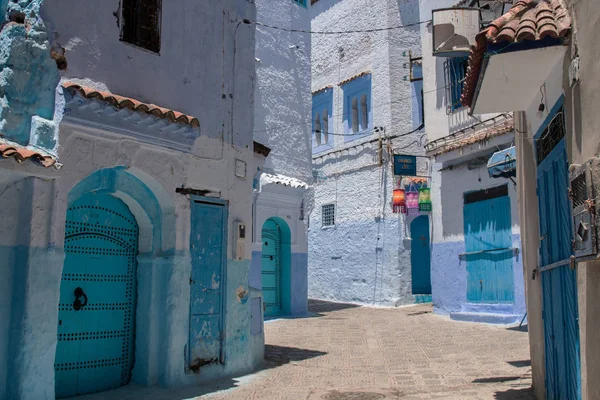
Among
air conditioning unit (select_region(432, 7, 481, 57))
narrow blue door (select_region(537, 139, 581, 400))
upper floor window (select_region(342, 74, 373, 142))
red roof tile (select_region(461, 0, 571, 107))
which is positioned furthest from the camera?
upper floor window (select_region(342, 74, 373, 142))

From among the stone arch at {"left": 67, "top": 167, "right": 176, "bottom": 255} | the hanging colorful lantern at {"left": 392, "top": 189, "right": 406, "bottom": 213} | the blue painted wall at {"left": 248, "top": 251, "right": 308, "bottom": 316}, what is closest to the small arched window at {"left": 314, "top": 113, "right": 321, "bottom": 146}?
the hanging colorful lantern at {"left": 392, "top": 189, "right": 406, "bottom": 213}

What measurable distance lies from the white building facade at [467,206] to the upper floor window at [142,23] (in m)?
6.61

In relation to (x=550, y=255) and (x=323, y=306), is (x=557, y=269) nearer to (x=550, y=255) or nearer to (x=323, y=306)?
(x=550, y=255)

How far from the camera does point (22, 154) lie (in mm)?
4887

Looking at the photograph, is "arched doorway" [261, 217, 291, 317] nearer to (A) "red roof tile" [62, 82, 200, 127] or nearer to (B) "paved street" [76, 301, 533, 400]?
(B) "paved street" [76, 301, 533, 400]

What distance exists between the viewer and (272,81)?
14.8 m

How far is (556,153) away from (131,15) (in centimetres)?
495

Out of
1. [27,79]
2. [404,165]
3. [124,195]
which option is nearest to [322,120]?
[404,165]

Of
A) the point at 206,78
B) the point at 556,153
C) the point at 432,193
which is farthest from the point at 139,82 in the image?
the point at 432,193

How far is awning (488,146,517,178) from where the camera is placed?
1085 centimetres

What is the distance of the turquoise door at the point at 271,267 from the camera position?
14269 mm

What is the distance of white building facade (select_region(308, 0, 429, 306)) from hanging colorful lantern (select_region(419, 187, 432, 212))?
1772 millimetres

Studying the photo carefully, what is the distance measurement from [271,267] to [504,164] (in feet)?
21.1

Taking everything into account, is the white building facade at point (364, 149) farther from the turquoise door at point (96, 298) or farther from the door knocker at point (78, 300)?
the door knocker at point (78, 300)
